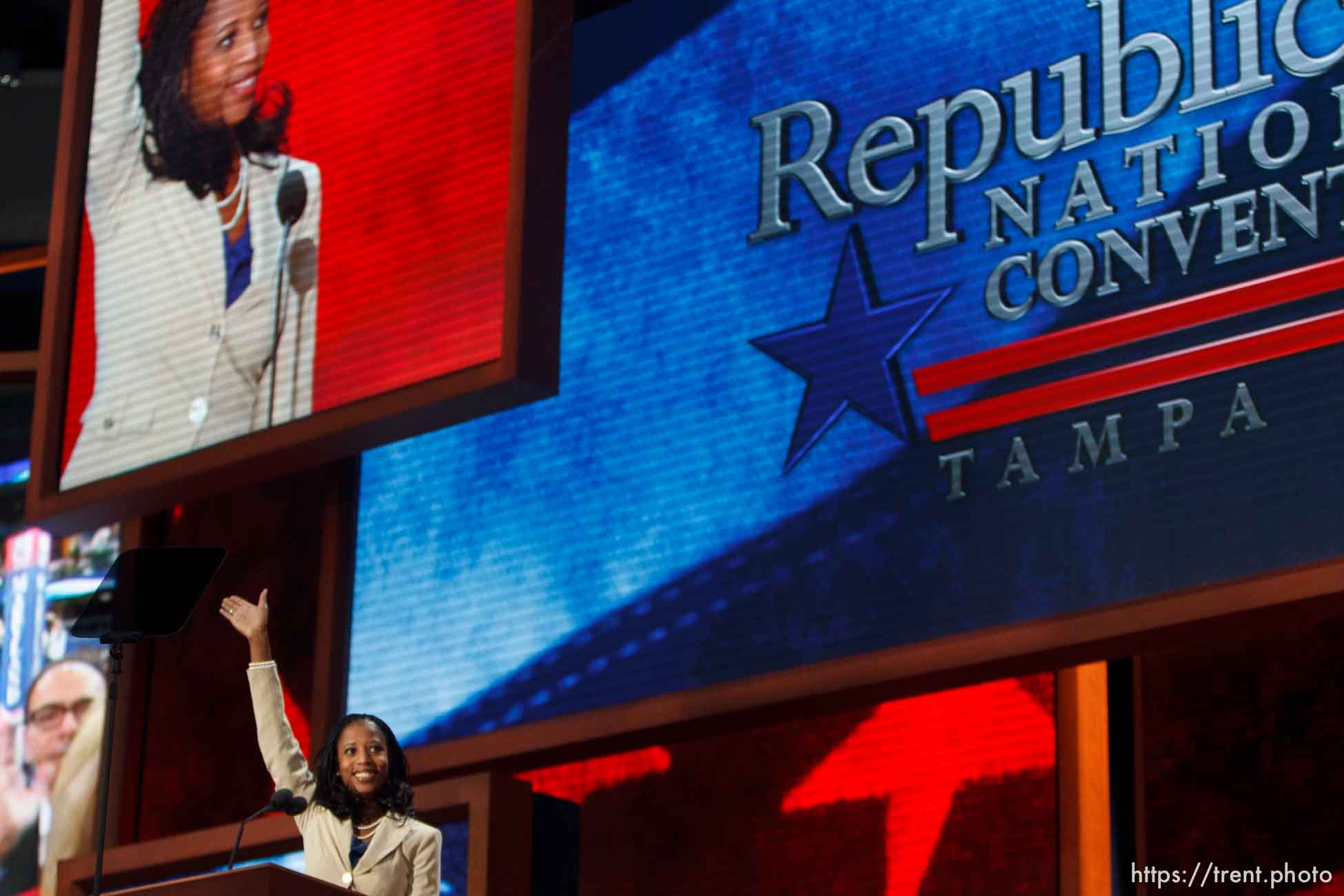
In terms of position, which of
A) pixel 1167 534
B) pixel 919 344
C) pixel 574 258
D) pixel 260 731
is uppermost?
pixel 574 258

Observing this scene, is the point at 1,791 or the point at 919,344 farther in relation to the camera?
the point at 1,791

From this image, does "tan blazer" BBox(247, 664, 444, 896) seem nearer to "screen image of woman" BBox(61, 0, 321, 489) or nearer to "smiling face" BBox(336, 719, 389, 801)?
"smiling face" BBox(336, 719, 389, 801)

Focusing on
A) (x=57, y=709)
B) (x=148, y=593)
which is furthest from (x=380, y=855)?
(x=57, y=709)

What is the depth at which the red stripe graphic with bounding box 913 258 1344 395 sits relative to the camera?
20.9ft

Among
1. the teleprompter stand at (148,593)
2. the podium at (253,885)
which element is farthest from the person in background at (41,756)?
the podium at (253,885)

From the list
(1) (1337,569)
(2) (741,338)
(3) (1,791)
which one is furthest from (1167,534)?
(3) (1,791)

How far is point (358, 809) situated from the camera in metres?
6.00

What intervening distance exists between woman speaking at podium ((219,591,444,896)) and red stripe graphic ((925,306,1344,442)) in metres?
1.82

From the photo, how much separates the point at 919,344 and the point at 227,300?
225 centimetres

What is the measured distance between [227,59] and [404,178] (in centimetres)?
110

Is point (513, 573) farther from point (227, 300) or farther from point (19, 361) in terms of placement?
point (19, 361)

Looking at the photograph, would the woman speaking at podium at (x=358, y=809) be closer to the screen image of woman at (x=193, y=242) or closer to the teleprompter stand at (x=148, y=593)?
the teleprompter stand at (x=148, y=593)

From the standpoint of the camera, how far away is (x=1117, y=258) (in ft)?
22.2

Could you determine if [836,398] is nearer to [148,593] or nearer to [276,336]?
[276,336]
